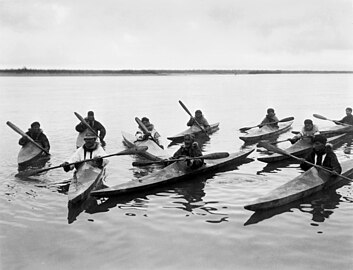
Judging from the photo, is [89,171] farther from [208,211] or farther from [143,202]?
[208,211]

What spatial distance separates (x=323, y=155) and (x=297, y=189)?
1497 mm

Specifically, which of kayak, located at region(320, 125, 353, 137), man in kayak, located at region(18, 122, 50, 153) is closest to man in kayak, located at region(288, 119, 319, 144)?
kayak, located at region(320, 125, 353, 137)

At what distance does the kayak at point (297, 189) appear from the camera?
26.8ft

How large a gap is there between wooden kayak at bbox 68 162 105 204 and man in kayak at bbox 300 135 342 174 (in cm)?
499

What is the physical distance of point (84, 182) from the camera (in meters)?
9.70

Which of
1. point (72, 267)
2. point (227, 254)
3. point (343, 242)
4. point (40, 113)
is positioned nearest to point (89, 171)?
point (72, 267)

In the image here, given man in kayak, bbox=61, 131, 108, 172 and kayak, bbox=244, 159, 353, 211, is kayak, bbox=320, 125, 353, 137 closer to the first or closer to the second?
kayak, bbox=244, 159, 353, 211

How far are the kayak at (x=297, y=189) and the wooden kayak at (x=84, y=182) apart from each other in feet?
11.7

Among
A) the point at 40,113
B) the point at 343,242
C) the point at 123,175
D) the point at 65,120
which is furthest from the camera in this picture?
the point at 40,113

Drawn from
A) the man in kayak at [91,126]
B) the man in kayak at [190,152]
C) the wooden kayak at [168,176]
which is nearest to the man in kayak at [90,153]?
the wooden kayak at [168,176]

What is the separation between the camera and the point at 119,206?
9055mm

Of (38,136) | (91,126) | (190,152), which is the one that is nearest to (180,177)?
(190,152)

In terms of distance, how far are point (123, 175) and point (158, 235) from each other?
16.5 ft

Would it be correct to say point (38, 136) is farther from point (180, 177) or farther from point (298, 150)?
point (298, 150)
